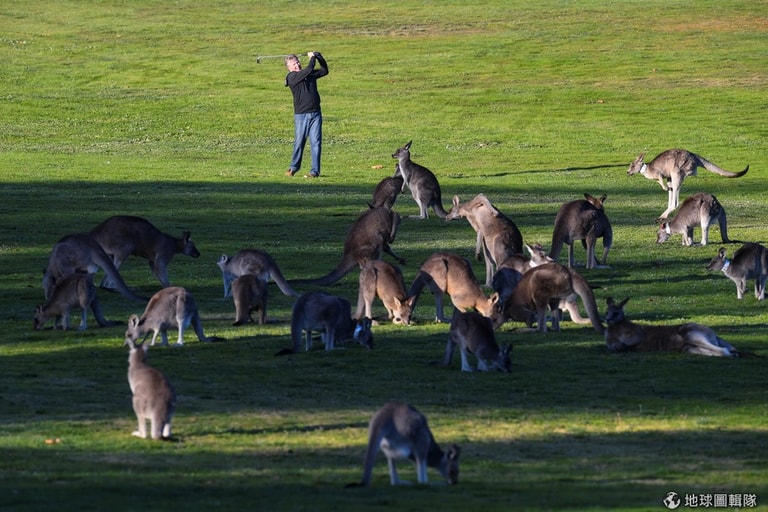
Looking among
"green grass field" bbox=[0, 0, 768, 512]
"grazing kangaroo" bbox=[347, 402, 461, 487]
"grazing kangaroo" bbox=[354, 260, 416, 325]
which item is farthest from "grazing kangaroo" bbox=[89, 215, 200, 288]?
"grazing kangaroo" bbox=[347, 402, 461, 487]

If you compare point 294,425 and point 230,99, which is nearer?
point 294,425

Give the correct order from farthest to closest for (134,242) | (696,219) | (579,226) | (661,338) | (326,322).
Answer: (696,219), (579,226), (134,242), (661,338), (326,322)

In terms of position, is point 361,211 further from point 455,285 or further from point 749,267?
point 455,285

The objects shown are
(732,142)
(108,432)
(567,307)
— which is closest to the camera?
(108,432)

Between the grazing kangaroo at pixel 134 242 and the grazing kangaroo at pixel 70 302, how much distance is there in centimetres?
233

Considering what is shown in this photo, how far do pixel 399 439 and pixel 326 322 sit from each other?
5856 millimetres

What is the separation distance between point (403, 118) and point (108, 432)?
38.2 meters

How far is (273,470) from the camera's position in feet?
34.1

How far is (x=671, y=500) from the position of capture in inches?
369

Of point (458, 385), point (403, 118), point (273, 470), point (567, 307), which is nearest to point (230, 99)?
point (403, 118)

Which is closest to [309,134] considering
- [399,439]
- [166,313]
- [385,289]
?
[385,289]

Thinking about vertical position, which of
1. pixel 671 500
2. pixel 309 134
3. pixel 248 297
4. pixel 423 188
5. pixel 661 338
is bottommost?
pixel 671 500

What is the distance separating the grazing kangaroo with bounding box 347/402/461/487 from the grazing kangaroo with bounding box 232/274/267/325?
7.54m

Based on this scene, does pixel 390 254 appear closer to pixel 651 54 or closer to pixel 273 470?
pixel 273 470
